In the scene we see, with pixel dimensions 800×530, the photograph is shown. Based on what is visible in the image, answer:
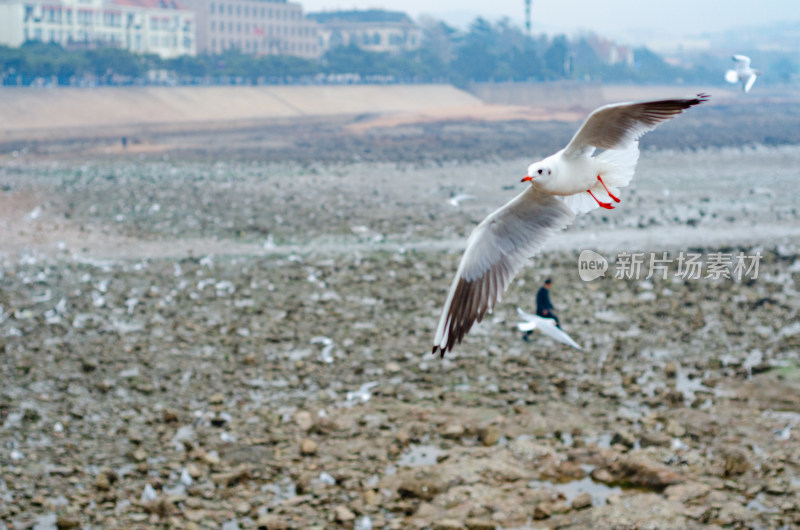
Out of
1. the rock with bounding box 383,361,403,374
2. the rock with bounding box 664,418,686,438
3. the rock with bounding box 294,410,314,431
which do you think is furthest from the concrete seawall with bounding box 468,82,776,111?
the rock with bounding box 294,410,314,431

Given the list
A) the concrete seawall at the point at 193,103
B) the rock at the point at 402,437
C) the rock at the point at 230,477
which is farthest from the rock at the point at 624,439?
the concrete seawall at the point at 193,103

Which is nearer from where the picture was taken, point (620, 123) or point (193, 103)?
point (620, 123)

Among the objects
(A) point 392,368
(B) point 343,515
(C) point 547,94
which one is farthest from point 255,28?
(B) point 343,515

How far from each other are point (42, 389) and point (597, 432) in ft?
24.8

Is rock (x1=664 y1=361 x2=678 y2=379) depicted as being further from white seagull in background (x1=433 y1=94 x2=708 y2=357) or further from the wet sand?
white seagull in background (x1=433 y1=94 x2=708 y2=357)

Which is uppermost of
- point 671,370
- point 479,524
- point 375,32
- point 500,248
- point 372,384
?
point 375,32

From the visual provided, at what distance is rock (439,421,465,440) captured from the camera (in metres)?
10.5

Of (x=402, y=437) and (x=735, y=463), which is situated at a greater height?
(x=735, y=463)

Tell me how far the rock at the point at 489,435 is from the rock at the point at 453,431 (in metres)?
0.25

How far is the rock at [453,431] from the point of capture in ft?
34.6

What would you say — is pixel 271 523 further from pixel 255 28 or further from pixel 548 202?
pixel 255 28

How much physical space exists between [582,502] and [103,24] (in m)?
85.4

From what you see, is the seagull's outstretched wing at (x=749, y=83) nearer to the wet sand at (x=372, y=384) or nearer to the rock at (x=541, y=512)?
the wet sand at (x=372, y=384)

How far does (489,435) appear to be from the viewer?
1034cm
